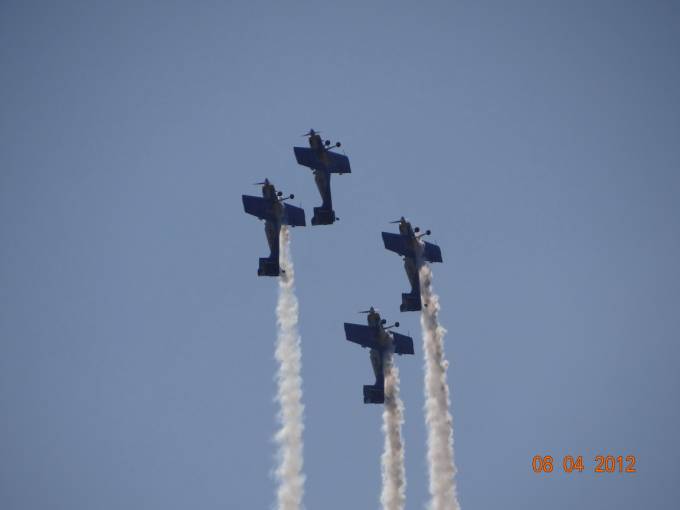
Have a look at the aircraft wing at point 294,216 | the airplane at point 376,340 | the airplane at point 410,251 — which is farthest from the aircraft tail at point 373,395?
the aircraft wing at point 294,216

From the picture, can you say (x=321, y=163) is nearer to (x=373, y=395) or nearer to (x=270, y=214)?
(x=270, y=214)

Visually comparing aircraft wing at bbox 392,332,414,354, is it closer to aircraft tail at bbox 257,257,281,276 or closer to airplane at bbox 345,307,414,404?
airplane at bbox 345,307,414,404

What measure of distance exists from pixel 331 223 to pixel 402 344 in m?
12.6

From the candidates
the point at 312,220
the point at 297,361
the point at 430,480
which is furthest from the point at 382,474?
the point at 312,220

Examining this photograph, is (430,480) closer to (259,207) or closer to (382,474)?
(382,474)

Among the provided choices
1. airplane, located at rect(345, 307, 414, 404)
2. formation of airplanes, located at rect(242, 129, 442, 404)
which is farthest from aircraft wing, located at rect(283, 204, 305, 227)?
airplane, located at rect(345, 307, 414, 404)

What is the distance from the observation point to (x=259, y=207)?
430ft

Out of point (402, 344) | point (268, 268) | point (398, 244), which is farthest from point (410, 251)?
point (268, 268)

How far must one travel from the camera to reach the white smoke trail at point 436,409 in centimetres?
12862

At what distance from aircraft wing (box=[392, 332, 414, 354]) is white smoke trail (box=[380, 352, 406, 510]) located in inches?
47.8

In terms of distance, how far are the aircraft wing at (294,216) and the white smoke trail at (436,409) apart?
1188cm

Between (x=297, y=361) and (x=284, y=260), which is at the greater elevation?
(x=284, y=260)

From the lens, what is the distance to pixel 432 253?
13625 cm

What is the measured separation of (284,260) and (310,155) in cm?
972
